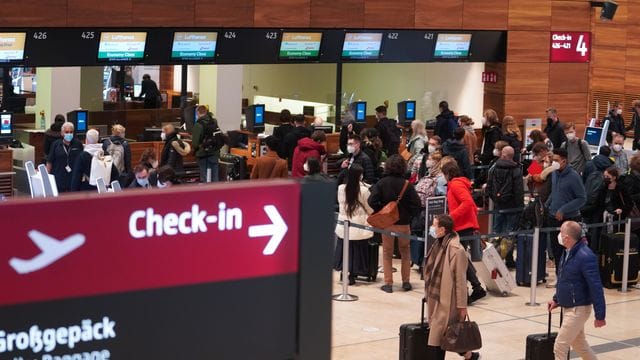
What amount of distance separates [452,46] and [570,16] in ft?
9.16

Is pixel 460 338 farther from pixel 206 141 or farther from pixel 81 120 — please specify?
pixel 81 120

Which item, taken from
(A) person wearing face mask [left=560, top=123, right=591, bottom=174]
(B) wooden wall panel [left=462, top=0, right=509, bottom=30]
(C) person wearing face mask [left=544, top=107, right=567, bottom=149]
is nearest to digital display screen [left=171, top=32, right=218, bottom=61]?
(B) wooden wall panel [left=462, top=0, right=509, bottom=30]

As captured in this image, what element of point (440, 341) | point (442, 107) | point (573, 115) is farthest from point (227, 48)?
point (440, 341)

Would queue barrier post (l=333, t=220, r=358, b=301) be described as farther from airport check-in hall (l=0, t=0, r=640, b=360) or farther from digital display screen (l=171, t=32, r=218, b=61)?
digital display screen (l=171, t=32, r=218, b=61)

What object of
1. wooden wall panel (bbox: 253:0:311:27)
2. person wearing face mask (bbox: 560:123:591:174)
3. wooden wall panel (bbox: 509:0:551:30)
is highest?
wooden wall panel (bbox: 509:0:551:30)

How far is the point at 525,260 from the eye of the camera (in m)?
12.6

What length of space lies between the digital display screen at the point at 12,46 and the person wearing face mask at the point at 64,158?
1451mm

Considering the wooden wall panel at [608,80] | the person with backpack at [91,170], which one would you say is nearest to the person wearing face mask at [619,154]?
the person with backpack at [91,170]

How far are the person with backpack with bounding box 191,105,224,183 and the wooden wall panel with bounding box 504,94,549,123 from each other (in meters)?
6.10

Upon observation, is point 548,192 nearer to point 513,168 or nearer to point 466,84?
point 513,168

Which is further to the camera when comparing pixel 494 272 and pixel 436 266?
pixel 494 272

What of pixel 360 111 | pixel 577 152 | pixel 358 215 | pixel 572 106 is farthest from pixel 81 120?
pixel 572 106

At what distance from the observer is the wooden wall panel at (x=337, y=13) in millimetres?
18000

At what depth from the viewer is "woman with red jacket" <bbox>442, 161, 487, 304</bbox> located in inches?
445
